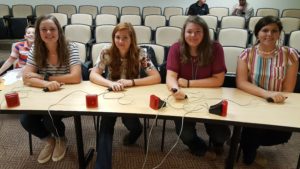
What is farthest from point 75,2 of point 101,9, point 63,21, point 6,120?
point 6,120

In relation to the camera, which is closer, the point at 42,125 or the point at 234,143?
the point at 234,143

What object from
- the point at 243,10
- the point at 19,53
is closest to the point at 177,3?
the point at 243,10

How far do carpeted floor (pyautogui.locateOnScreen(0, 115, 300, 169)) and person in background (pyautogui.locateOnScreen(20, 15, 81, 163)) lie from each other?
146 mm

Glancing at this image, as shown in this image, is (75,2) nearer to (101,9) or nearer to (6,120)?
(101,9)

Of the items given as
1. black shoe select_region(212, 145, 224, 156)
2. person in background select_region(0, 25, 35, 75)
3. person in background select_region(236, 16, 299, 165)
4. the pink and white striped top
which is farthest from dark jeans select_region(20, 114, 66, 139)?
the pink and white striped top

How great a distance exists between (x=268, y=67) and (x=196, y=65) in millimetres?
566

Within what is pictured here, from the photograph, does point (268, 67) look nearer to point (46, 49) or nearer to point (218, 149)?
point (218, 149)

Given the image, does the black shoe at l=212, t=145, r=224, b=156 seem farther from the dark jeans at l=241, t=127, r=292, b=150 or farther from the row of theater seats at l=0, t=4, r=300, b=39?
the row of theater seats at l=0, t=4, r=300, b=39

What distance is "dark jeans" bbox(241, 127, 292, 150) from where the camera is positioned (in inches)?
78.1

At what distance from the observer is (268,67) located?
1933 millimetres

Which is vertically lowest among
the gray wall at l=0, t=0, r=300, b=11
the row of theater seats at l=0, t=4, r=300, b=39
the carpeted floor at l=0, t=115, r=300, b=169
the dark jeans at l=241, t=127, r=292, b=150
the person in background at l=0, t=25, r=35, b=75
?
the carpeted floor at l=0, t=115, r=300, b=169

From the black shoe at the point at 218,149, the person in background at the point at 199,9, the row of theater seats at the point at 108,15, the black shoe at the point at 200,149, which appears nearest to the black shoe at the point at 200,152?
the black shoe at the point at 200,149

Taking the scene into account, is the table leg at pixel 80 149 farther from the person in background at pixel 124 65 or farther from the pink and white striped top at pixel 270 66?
the pink and white striped top at pixel 270 66

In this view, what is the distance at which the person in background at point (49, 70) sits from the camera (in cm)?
196
